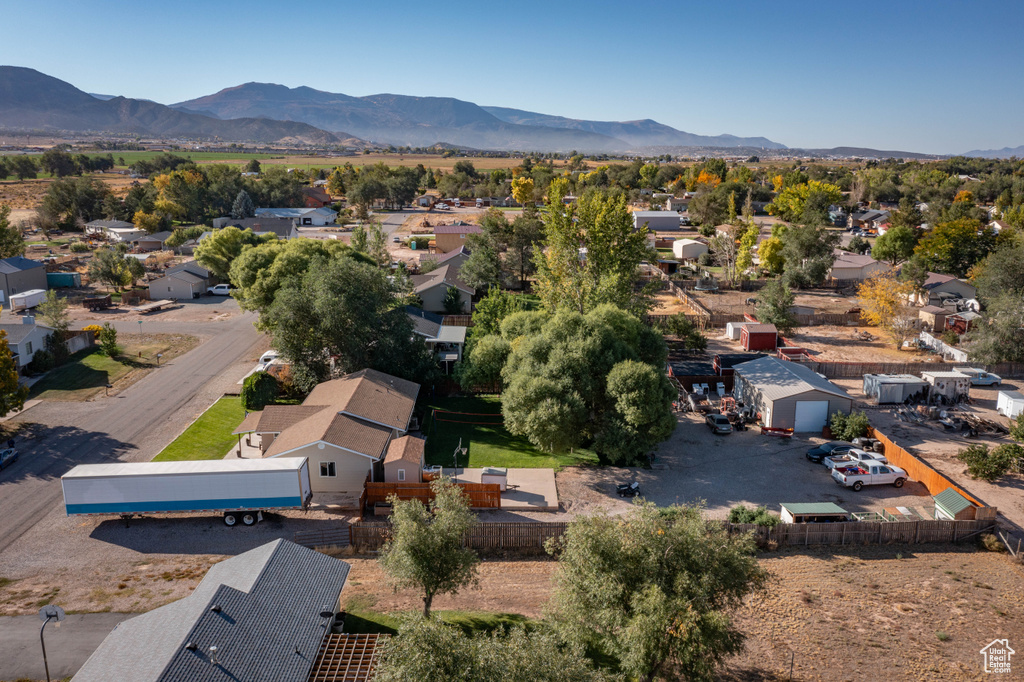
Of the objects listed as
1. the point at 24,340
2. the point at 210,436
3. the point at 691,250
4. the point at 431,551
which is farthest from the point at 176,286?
the point at 691,250

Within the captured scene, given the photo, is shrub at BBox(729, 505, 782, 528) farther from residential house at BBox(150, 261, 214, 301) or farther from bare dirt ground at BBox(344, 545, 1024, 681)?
residential house at BBox(150, 261, 214, 301)

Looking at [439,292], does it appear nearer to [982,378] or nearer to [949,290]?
[982,378]

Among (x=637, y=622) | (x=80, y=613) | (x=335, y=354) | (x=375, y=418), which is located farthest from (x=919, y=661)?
(x=335, y=354)

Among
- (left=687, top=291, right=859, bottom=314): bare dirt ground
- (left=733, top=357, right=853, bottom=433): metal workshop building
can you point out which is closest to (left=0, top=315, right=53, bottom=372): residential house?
(left=733, top=357, right=853, bottom=433): metal workshop building

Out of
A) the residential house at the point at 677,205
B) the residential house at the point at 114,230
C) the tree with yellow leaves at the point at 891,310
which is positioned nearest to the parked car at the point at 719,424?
the tree with yellow leaves at the point at 891,310

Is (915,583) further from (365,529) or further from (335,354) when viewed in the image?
(335,354)

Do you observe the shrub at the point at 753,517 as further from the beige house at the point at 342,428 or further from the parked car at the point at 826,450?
the beige house at the point at 342,428
